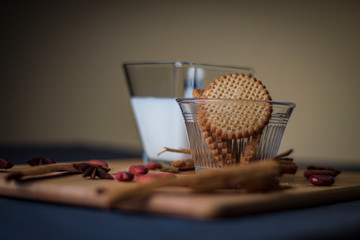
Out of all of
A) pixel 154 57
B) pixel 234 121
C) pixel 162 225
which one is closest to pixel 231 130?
pixel 234 121

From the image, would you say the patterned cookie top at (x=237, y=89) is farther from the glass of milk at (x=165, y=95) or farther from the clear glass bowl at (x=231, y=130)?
the glass of milk at (x=165, y=95)

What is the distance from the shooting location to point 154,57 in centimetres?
274

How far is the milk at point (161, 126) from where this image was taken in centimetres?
103

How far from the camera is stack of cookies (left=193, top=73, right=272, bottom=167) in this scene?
2.40 ft

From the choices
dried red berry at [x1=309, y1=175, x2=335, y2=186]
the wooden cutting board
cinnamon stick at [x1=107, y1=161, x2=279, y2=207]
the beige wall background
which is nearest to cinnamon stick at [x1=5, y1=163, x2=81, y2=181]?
the wooden cutting board

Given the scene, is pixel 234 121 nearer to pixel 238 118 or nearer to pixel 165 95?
pixel 238 118

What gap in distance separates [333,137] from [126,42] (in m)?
1.45

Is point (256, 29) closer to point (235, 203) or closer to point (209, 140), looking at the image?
point (209, 140)

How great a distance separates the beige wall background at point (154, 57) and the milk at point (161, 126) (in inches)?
55.1

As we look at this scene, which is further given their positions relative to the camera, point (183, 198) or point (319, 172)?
point (319, 172)

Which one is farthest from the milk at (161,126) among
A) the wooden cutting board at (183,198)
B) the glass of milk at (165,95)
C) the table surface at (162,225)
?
the table surface at (162,225)

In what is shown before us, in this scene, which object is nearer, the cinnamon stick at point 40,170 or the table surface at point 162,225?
the table surface at point 162,225

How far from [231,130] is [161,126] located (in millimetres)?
341

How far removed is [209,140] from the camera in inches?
29.9
